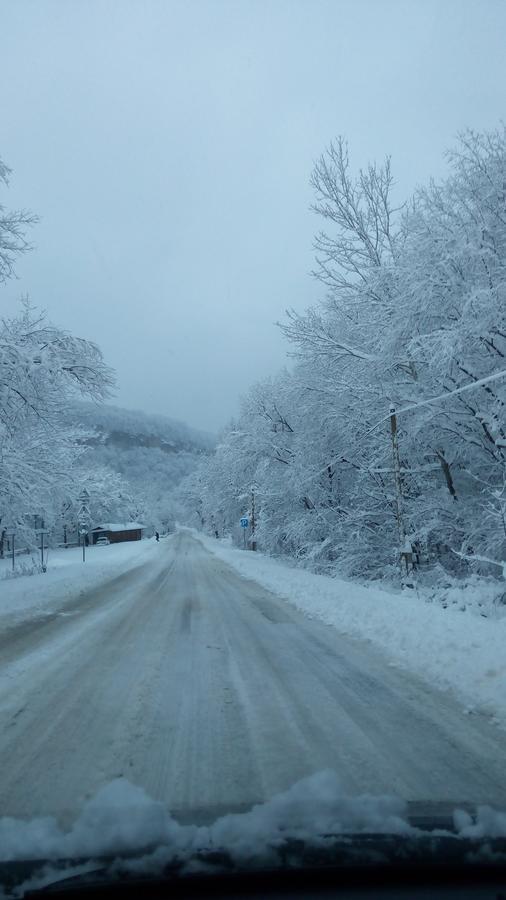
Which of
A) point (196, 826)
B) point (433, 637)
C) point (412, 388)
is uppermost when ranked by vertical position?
point (412, 388)

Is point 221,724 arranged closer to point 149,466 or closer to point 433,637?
point 433,637

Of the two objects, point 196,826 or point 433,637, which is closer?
point 196,826

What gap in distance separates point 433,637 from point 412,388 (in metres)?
9.45

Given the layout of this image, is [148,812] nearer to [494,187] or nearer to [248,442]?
[494,187]

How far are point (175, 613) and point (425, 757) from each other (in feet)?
24.4

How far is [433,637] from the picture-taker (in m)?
7.17

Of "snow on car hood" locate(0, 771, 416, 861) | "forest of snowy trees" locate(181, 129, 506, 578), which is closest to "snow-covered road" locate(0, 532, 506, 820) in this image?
"snow on car hood" locate(0, 771, 416, 861)

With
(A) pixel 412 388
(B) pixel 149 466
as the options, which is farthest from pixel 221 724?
(B) pixel 149 466

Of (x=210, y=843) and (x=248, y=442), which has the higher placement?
(x=248, y=442)

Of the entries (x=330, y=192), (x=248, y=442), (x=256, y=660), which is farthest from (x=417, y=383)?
(x=248, y=442)

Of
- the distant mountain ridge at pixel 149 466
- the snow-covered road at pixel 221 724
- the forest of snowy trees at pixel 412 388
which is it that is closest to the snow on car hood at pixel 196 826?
the snow-covered road at pixel 221 724

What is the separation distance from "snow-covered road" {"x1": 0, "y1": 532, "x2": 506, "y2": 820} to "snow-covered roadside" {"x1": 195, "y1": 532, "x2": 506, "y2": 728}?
0.92 ft

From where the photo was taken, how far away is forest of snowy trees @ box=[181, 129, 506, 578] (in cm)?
1234

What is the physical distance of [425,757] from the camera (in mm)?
3643
